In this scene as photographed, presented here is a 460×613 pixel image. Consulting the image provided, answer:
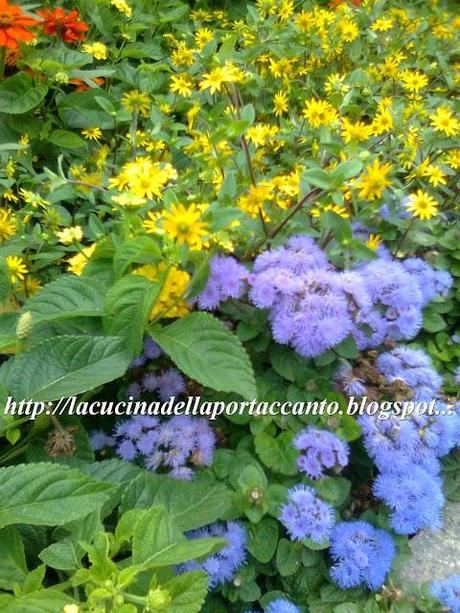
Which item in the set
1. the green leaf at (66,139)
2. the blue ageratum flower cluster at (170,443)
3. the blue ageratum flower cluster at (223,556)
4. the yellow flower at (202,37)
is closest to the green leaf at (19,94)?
the green leaf at (66,139)

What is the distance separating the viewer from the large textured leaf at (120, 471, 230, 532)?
1.10 metres

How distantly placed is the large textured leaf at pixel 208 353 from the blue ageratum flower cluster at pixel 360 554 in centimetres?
31

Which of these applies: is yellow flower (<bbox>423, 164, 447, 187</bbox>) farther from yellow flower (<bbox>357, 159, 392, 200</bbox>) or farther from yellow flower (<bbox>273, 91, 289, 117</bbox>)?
yellow flower (<bbox>273, 91, 289, 117</bbox>)

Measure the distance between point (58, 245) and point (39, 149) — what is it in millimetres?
451

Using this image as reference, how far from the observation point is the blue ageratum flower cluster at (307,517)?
115 centimetres

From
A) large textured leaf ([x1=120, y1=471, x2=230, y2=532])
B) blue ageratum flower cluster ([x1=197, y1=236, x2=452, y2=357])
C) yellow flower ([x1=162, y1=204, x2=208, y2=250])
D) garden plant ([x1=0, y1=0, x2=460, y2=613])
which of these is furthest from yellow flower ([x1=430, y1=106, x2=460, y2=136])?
large textured leaf ([x1=120, y1=471, x2=230, y2=532])

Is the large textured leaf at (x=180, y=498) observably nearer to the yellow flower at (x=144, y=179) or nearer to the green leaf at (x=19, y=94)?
the yellow flower at (x=144, y=179)

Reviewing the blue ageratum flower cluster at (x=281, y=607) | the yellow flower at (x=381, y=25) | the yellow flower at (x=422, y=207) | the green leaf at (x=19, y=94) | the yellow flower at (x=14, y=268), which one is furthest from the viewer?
the yellow flower at (x=381, y=25)

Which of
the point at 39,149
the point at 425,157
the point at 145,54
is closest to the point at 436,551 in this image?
the point at 425,157

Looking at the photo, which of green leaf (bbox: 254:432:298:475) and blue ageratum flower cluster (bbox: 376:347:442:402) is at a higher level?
blue ageratum flower cluster (bbox: 376:347:442:402)

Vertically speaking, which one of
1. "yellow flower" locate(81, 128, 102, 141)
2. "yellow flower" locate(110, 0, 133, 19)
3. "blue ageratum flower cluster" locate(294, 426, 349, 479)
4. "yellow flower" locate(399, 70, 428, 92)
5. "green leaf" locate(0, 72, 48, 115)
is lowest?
"blue ageratum flower cluster" locate(294, 426, 349, 479)

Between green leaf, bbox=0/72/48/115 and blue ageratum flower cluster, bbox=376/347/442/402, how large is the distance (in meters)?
1.13

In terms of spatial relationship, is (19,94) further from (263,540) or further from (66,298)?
(263,540)

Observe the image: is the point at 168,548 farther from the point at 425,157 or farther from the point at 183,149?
the point at 425,157
